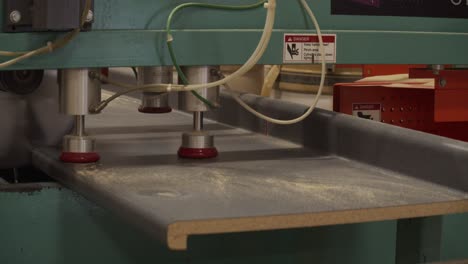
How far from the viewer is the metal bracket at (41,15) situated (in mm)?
1353

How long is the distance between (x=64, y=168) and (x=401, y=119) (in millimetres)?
1110

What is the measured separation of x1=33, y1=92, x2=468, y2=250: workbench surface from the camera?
44.1 inches

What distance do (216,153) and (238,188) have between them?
1.07 feet

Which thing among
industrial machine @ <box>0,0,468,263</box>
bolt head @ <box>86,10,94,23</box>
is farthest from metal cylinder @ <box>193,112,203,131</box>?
bolt head @ <box>86,10,94,23</box>

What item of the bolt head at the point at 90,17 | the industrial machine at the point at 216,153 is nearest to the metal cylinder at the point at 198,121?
the industrial machine at the point at 216,153

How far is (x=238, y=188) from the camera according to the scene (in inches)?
52.2

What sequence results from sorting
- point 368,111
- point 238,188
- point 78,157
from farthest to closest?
1. point 368,111
2. point 78,157
3. point 238,188

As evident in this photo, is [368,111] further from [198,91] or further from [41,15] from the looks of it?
[41,15]

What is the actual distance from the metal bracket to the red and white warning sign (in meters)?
0.38

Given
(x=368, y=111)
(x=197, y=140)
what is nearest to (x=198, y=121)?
(x=197, y=140)

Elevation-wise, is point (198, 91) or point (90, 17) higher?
point (90, 17)

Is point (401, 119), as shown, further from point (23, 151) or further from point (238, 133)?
point (23, 151)

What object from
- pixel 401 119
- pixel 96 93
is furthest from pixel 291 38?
pixel 401 119

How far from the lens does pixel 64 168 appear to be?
58.9 inches
